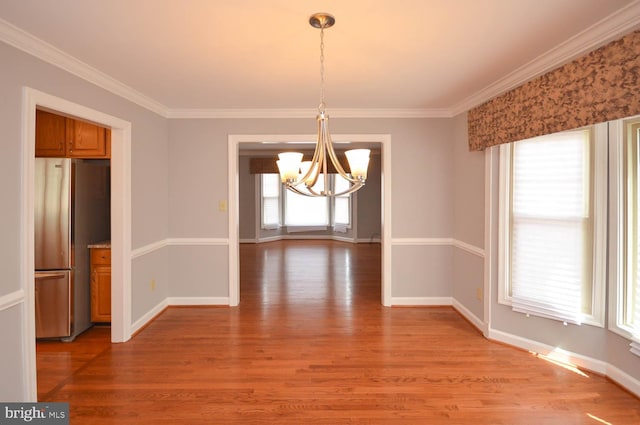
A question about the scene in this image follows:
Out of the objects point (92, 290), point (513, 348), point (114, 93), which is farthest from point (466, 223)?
point (92, 290)

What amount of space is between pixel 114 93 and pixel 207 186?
59.1 inches

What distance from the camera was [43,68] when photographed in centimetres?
253

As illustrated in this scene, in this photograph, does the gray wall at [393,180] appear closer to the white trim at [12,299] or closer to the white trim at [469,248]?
the white trim at [469,248]

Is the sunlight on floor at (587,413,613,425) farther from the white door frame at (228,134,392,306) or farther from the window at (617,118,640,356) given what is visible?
the white door frame at (228,134,392,306)

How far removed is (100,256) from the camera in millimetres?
3842

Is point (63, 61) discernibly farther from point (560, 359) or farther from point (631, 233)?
point (560, 359)

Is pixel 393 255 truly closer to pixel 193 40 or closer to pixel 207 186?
pixel 207 186

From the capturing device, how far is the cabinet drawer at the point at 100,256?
3832 mm

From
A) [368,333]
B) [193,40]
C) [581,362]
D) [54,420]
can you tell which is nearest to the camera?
[54,420]

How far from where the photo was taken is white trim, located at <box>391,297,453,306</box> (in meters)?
4.61

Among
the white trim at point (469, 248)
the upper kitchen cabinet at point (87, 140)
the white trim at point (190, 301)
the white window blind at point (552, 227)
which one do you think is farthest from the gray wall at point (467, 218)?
the upper kitchen cabinet at point (87, 140)

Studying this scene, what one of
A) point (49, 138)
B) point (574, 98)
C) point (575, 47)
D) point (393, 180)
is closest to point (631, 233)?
point (574, 98)

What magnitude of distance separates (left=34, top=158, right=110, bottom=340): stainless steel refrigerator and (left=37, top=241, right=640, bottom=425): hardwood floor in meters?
0.26

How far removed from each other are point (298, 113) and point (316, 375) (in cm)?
290
